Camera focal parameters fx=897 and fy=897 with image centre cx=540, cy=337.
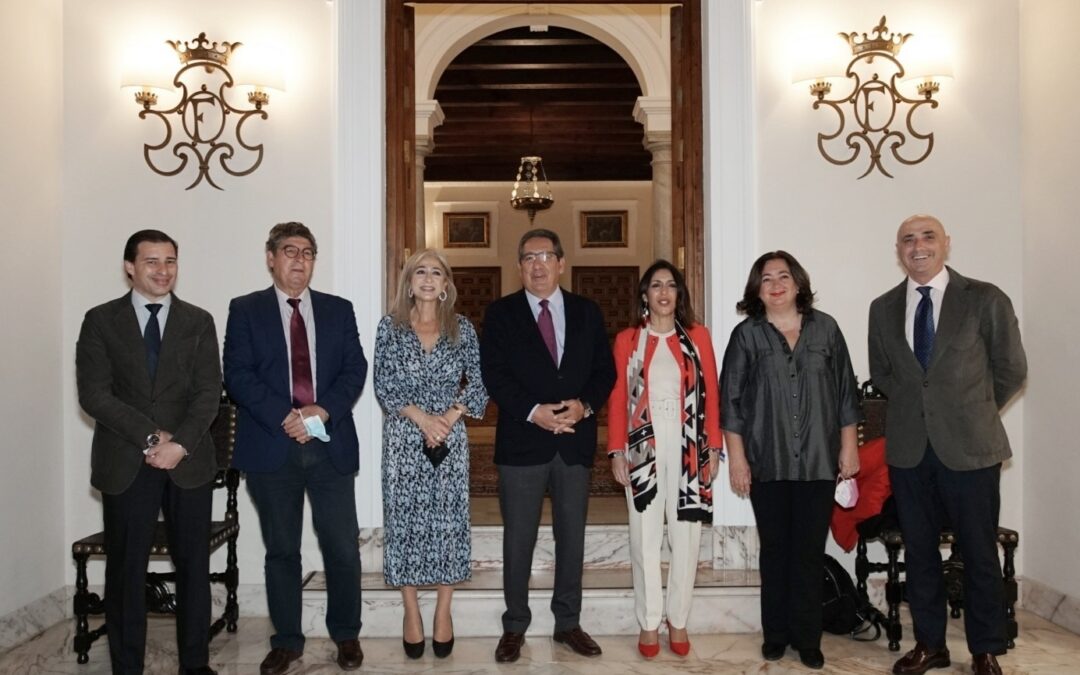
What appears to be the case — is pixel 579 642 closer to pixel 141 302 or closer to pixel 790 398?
pixel 790 398

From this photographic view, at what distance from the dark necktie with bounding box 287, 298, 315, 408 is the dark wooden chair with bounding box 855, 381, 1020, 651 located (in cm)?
218

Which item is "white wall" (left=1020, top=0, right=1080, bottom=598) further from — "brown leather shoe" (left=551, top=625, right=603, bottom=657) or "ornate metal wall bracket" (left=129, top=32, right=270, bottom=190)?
"ornate metal wall bracket" (left=129, top=32, right=270, bottom=190)

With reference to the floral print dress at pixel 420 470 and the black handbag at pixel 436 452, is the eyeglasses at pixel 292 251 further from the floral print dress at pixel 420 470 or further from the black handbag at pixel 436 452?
the black handbag at pixel 436 452

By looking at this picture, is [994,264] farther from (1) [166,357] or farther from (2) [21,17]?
(2) [21,17]

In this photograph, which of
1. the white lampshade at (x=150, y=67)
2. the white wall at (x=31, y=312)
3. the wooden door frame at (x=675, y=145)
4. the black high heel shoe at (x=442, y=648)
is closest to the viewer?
the black high heel shoe at (x=442, y=648)

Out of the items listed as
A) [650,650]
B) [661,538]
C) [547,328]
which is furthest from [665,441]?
[650,650]

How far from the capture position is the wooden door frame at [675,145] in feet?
14.4

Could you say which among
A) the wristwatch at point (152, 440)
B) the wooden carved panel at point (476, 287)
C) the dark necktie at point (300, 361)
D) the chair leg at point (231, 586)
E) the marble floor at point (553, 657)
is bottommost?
the marble floor at point (553, 657)

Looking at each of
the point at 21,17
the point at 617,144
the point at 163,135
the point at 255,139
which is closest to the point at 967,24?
the point at 255,139

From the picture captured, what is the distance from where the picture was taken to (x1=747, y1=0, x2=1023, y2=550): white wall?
433 centimetres

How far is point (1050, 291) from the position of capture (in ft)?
13.6

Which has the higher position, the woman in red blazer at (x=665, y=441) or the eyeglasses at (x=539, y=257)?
the eyeglasses at (x=539, y=257)

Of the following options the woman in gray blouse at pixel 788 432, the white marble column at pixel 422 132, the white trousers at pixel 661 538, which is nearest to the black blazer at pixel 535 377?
the white trousers at pixel 661 538

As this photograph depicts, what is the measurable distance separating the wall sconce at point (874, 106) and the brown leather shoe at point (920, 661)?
7.19 ft
